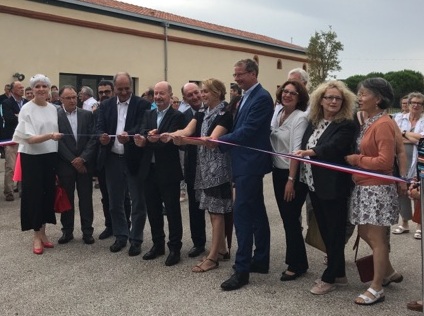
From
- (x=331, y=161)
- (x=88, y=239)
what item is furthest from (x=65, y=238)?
(x=331, y=161)

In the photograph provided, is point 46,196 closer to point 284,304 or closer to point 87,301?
point 87,301

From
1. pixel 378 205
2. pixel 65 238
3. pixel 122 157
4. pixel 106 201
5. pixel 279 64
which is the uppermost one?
pixel 279 64

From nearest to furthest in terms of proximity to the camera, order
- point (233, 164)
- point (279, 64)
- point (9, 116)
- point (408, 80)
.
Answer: point (233, 164)
point (9, 116)
point (279, 64)
point (408, 80)

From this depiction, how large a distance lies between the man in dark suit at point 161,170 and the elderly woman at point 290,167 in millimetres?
1158

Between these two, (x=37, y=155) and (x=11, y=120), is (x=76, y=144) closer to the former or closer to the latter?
(x=37, y=155)

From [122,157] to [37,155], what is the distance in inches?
39.3

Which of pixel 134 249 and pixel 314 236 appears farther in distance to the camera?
pixel 134 249

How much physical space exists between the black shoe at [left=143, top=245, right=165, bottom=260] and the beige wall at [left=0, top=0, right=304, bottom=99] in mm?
11360

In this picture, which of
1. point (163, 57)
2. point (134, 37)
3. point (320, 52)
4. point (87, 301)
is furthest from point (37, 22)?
point (320, 52)

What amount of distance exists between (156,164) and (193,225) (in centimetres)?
88

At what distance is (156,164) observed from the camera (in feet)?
17.0

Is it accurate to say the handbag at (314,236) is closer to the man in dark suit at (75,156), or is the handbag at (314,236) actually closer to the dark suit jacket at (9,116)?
the man in dark suit at (75,156)

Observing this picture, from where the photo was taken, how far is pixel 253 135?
175 inches

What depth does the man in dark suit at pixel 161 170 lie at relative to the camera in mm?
5160
